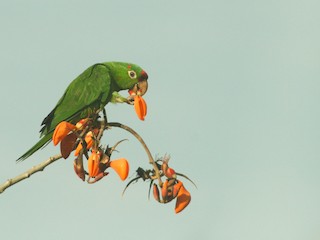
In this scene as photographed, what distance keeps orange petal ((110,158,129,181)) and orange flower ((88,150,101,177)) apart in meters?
0.18

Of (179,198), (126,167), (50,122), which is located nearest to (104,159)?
(126,167)

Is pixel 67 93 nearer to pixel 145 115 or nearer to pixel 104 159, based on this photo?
pixel 145 115

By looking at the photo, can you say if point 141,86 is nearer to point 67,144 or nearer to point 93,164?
point 67,144

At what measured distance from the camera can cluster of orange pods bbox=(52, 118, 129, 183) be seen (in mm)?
6871

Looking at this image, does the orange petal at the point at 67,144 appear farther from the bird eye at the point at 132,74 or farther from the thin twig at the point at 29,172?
the bird eye at the point at 132,74

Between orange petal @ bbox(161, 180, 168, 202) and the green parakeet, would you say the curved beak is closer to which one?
the green parakeet

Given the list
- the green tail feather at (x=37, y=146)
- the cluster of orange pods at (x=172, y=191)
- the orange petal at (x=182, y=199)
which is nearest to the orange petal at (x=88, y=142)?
the cluster of orange pods at (x=172, y=191)

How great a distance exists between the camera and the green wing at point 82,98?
33.6ft

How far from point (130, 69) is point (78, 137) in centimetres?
427

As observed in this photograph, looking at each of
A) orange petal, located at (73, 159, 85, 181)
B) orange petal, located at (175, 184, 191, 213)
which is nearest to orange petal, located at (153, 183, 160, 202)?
orange petal, located at (175, 184, 191, 213)

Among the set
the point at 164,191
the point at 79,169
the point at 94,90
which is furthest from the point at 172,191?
the point at 94,90

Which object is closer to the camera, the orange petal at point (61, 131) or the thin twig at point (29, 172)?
the orange petal at point (61, 131)

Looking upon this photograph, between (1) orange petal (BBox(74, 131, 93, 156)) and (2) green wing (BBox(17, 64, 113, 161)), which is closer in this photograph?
(1) orange petal (BBox(74, 131, 93, 156))

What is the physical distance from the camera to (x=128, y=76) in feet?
36.0
